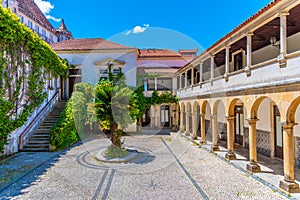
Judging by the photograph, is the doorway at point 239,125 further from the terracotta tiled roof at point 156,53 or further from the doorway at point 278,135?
the terracotta tiled roof at point 156,53

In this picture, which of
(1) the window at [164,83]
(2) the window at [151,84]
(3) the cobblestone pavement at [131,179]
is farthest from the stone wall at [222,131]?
(2) the window at [151,84]

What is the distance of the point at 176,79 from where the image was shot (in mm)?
23000

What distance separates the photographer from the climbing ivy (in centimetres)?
1069

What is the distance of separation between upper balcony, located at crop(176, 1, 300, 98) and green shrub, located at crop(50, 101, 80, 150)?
914 cm

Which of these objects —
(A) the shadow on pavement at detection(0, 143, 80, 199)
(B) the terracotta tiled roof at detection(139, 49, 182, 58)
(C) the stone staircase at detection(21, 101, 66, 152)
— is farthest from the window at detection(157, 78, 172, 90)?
(A) the shadow on pavement at detection(0, 143, 80, 199)

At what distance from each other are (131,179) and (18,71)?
31.5 feet

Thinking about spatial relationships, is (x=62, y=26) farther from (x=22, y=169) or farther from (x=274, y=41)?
(x=274, y=41)

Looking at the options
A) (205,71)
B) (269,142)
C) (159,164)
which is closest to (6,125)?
(159,164)

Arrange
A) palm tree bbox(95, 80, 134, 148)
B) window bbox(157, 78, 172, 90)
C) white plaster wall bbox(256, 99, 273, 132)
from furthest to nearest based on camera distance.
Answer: window bbox(157, 78, 172, 90) < white plaster wall bbox(256, 99, 273, 132) < palm tree bbox(95, 80, 134, 148)

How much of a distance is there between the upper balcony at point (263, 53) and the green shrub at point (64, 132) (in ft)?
30.0

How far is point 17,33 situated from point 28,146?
21.7ft

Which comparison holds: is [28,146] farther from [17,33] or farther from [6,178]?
[17,33]

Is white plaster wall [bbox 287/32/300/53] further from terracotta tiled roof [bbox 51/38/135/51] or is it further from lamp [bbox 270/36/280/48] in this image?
terracotta tiled roof [bbox 51/38/135/51]

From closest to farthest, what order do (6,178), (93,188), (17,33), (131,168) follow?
(93,188) < (6,178) < (131,168) < (17,33)
